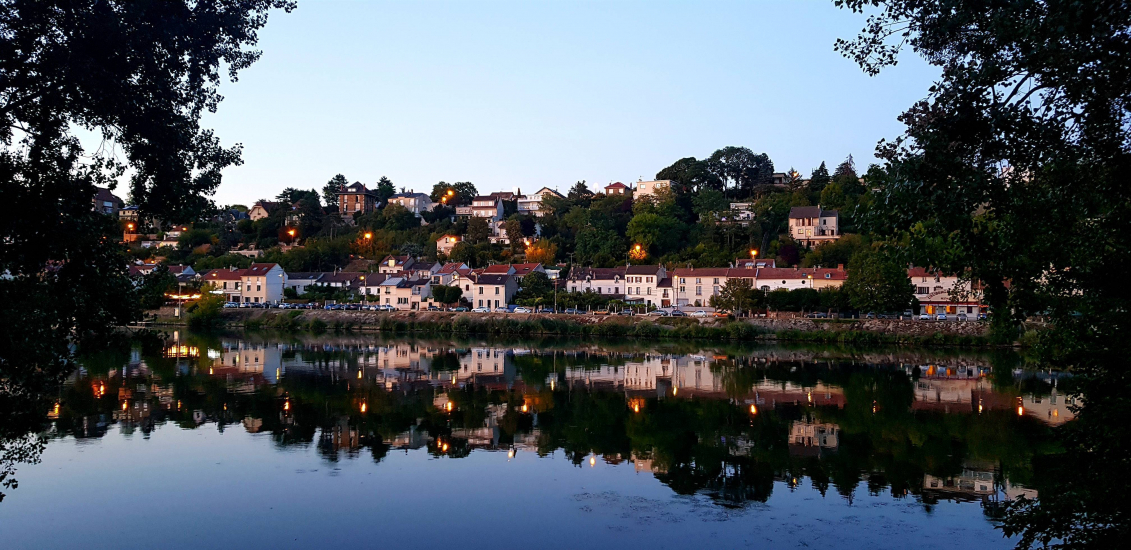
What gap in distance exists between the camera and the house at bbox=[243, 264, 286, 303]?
68750mm

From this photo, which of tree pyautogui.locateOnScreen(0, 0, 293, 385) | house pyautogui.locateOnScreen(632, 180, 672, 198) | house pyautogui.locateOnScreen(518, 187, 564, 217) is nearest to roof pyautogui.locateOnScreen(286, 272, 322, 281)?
house pyautogui.locateOnScreen(518, 187, 564, 217)

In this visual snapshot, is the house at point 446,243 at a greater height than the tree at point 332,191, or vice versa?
the tree at point 332,191

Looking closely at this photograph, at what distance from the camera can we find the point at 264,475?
50.0 ft

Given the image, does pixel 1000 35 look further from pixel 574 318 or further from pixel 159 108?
pixel 574 318

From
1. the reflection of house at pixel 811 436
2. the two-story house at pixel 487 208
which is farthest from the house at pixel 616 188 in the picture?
the reflection of house at pixel 811 436

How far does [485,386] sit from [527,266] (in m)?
41.8

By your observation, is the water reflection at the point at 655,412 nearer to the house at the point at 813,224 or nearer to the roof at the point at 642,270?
the roof at the point at 642,270

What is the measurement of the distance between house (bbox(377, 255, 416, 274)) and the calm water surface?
137 ft

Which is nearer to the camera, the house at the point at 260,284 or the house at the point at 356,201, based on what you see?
the house at the point at 260,284

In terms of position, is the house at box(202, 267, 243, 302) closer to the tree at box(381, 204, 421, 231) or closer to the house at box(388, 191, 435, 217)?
the tree at box(381, 204, 421, 231)

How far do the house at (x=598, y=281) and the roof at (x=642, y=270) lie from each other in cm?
81

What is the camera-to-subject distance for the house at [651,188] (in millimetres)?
87750

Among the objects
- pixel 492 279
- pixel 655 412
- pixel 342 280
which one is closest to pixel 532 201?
pixel 342 280

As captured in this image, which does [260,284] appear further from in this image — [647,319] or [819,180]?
[819,180]
